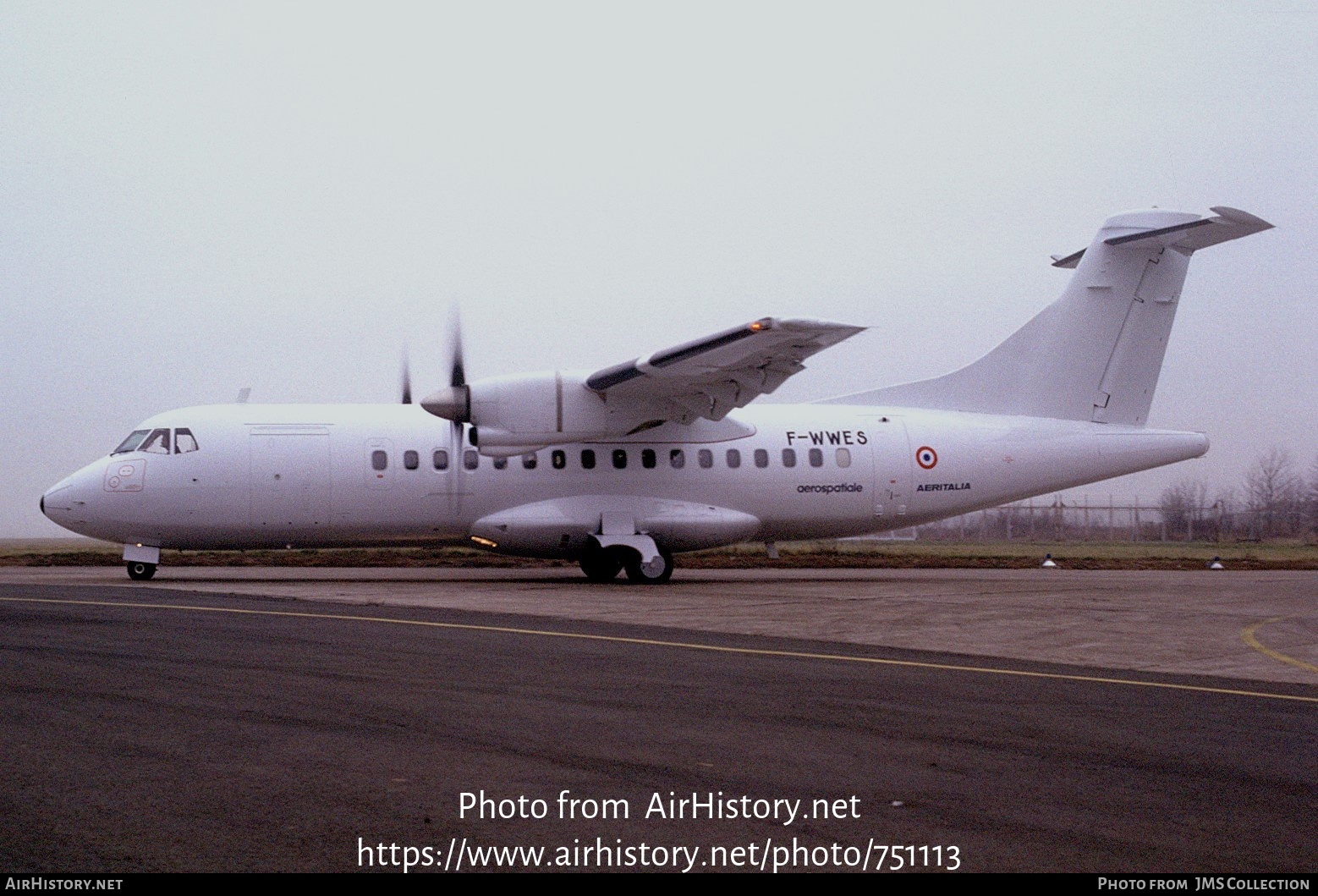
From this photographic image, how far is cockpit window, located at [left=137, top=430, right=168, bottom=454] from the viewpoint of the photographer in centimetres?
2178

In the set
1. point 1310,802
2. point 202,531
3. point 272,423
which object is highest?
point 272,423

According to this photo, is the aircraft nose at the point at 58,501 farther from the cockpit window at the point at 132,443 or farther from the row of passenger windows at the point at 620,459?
the row of passenger windows at the point at 620,459

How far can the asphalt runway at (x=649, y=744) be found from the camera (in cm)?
442

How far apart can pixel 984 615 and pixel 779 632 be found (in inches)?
139

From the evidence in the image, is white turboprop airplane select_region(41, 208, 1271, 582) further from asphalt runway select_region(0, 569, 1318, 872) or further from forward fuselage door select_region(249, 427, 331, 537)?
asphalt runway select_region(0, 569, 1318, 872)

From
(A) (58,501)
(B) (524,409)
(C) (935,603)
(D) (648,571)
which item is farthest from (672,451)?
(A) (58,501)

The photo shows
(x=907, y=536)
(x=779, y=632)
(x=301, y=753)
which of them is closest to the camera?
(x=301, y=753)

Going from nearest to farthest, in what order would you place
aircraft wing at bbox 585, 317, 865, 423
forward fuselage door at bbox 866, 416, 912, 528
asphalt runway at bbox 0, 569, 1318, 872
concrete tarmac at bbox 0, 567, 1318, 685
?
asphalt runway at bbox 0, 569, 1318, 872
concrete tarmac at bbox 0, 567, 1318, 685
aircraft wing at bbox 585, 317, 865, 423
forward fuselage door at bbox 866, 416, 912, 528

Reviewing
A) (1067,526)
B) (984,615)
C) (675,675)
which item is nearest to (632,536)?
(984,615)

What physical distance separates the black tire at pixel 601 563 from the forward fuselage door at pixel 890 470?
5.28 m

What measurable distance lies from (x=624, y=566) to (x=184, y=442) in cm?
839

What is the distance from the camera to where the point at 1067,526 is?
54.3m

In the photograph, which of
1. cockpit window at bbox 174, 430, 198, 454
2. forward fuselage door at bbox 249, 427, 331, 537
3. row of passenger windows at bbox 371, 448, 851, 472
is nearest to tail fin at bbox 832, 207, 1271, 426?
row of passenger windows at bbox 371, 448, 851, 472

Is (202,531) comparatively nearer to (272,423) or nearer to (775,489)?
(272,423)
